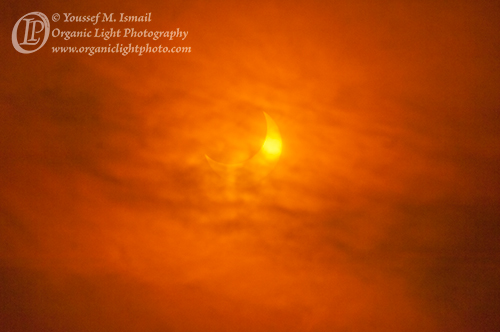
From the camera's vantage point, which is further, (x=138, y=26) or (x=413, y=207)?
(x=138, y=26)

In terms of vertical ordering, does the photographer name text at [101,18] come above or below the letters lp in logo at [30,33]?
above

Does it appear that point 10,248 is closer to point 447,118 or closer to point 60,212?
point 60,212

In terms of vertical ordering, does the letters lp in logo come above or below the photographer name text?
below

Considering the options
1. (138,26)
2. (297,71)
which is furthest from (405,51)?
(138,26)

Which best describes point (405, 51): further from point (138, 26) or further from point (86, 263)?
point (86, 263)

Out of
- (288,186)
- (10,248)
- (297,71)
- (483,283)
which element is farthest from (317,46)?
(10,248)

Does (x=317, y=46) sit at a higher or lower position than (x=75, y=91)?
higher

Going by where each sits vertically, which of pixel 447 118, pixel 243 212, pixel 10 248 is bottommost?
pixel 10 248
